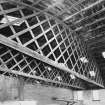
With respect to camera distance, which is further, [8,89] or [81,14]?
[81,14]

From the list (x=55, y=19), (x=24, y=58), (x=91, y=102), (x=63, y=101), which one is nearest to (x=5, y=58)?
(x=24, y=58)

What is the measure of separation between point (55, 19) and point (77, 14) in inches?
53.2

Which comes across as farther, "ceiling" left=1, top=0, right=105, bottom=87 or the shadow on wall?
"ceiling" left=1, top=0, right=105, bottom=87

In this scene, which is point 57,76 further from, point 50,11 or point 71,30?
point 50,11

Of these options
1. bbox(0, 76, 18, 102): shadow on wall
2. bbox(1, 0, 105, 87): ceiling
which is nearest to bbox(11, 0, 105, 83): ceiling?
bbox(1, 0, 105, 87): ceiling

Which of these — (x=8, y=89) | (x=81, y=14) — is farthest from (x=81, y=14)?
(x=8, y=89)

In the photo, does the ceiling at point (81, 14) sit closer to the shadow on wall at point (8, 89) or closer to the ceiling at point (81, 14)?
the ceiling at point (81, 14)

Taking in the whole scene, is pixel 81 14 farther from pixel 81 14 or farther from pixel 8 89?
pixel 8 89

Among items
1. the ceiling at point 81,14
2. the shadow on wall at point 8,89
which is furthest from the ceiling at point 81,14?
the shadow on wall at point 8,89

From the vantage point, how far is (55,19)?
9188 mm

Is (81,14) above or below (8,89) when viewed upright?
above

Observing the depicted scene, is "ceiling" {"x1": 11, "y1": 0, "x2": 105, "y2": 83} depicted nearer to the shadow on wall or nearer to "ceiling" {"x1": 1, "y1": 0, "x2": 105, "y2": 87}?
"ceiling" {"x1": 1, "y1": 0, "x2": 105, "y2": 87}

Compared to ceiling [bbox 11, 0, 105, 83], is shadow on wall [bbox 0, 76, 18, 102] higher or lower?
lower

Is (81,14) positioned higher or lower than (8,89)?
higher
